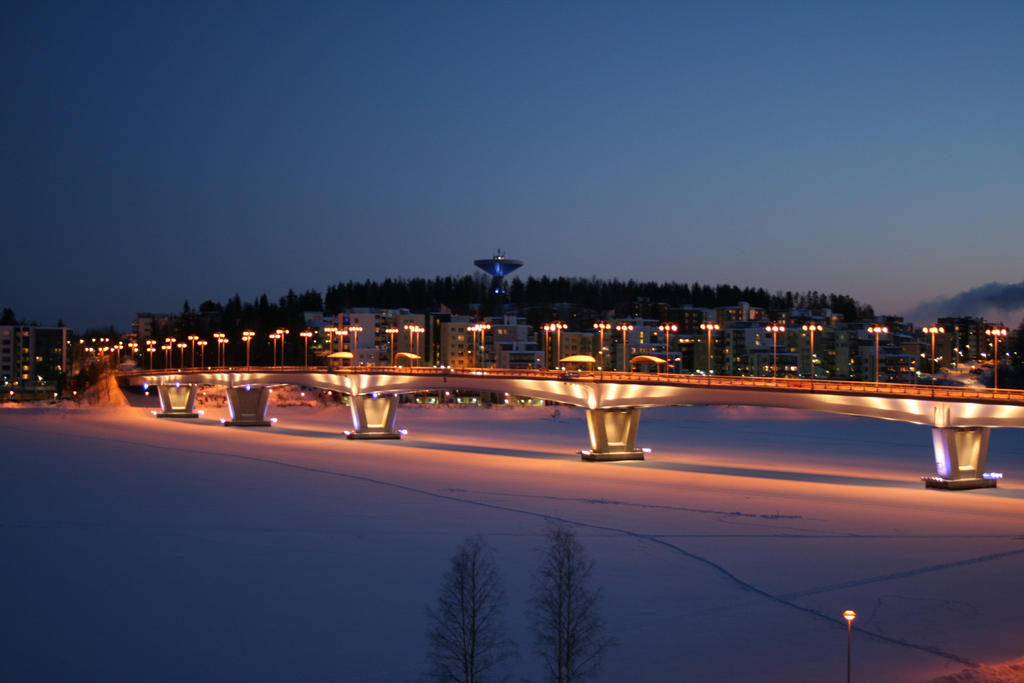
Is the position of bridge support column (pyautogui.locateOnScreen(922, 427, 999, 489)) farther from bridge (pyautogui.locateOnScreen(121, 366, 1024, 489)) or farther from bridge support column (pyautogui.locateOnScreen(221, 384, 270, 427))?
bridge support column (pyautogui.locateOnScreen(221, 384, 270, 427))

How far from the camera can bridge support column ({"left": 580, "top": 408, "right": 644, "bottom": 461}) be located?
53.2 metres

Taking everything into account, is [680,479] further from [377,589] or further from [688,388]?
[377,589]

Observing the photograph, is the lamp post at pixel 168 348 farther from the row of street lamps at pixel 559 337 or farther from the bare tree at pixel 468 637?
the bare tree at pixel 468 637

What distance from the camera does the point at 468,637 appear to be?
1802 centimetres

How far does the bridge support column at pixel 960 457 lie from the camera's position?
40.0 metres

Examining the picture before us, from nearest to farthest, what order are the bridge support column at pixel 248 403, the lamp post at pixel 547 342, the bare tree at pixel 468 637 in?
1. the bare tree at pixel 468 637
2. the lamp post at pixel 547 342
3. the bridge support column at pixel 248 403

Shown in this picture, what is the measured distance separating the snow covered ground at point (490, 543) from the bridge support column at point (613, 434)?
1.39m

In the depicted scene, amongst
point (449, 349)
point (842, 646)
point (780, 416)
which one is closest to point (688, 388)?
point (842, 646)

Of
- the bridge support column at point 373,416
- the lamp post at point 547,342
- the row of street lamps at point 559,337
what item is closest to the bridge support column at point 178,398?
the row of street lamps at point 559,337

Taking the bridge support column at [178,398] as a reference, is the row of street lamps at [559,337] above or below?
above

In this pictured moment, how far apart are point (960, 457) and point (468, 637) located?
28973 millimetres

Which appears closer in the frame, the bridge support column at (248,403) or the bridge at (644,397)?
the bridge at (644,397)

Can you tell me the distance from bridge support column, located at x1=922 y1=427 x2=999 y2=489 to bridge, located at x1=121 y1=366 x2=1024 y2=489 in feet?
0.13

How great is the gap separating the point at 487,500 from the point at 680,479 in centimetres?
1117
